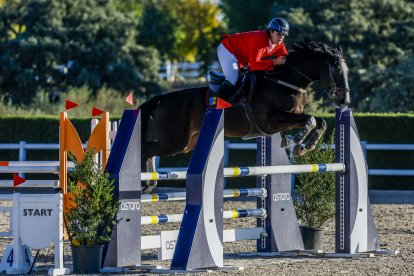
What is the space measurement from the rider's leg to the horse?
0.58 ft

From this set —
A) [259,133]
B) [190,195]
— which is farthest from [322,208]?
[190,195]

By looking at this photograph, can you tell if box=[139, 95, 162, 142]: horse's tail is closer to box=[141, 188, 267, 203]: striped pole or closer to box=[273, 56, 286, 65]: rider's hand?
box=[273, 56, 286, 65]: rider's hand

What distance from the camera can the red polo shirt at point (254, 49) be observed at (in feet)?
30.7

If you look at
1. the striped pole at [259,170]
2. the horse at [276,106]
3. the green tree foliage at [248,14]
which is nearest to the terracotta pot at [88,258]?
the striped pole at [259,170]

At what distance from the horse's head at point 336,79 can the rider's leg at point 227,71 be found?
85 centimetres

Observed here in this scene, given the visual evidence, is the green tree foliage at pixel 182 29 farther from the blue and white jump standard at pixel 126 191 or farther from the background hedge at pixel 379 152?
the blue and white jump standard at pixel 126 191

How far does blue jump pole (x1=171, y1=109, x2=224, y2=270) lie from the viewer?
25.1 ft

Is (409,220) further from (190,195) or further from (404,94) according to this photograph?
(404,94)

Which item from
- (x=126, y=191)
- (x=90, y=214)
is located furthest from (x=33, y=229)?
(x=126, y=191)

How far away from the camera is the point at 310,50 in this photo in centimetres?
962

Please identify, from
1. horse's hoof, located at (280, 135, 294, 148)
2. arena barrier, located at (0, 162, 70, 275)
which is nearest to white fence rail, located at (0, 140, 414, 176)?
horse's hoof, located at (280, 135, 294, 148)

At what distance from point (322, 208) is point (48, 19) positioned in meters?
21.7

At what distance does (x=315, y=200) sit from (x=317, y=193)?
7 cm

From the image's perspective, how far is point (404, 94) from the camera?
21.8m
